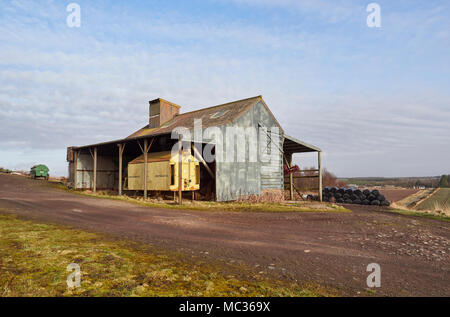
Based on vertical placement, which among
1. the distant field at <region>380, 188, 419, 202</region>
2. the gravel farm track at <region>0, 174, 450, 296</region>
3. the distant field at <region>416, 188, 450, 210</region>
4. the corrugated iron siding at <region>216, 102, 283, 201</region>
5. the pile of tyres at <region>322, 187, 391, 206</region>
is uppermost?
the corrugated iron siding at <region>216, 102, 283, 201</region>

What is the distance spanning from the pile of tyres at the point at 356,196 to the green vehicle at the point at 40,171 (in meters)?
36.8

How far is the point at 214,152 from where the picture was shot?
17.8 meters

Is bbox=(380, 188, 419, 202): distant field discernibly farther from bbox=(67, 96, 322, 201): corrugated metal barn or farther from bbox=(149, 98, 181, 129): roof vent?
bbox=(149, 98, 181, 129): roof vent

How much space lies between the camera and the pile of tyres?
75.4ft

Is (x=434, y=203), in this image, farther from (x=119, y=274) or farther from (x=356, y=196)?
(x=119, y=274)

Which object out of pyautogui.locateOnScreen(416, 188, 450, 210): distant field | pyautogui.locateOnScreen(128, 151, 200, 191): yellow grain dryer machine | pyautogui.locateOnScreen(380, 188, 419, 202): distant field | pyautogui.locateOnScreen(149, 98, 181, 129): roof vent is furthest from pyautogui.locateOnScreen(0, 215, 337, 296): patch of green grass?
pyautogui.locateOnScreen(380, 188, 419, 202): distant field

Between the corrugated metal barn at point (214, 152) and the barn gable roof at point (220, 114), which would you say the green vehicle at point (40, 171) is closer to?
the corrugated metal barn at point (214, 152)

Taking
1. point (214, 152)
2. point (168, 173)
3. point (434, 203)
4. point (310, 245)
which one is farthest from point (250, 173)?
point (434, 203)

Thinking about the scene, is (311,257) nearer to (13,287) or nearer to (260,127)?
(13,287)

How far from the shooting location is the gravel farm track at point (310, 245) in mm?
4160

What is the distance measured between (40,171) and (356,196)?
39.8 meters

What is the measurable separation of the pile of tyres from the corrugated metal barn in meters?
5.04

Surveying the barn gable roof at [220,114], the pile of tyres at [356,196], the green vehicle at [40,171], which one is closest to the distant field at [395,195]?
the pile of tyres at [356,196]
